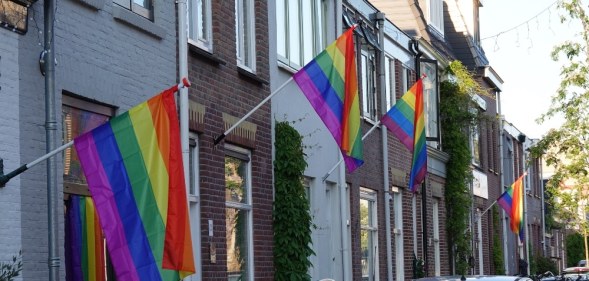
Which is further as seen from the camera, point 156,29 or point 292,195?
point 292,195

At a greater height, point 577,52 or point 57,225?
point 577,52

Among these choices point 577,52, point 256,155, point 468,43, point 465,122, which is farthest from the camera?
point 468,43

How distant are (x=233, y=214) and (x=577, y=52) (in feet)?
47.1

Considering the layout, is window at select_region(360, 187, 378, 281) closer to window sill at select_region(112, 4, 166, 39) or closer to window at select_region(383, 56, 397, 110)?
window at select_region(383, 56, 397, 110)

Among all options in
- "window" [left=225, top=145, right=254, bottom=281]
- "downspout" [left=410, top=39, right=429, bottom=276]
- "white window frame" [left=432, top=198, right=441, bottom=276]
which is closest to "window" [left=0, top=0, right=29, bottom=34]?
"window" [left=225, top=145, right=254, bottom=281]

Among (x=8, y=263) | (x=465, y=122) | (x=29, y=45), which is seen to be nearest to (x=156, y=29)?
(x=29, y=45)

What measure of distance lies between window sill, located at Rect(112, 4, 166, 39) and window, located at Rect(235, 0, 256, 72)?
11.5 ft

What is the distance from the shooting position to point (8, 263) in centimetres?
1088

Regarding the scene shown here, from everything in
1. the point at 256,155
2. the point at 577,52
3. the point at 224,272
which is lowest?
the point at 224,272

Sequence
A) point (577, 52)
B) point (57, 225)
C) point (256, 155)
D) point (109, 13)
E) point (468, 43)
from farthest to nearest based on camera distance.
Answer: point (468, 43) < point (577, 52) < point (256, 155) < point (109, 13) < point (57, 225)

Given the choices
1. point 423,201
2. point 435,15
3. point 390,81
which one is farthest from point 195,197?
point 435,15

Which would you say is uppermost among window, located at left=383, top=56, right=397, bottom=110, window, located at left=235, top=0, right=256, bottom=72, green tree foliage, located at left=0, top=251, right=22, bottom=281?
window, located at left=383, top=56, right=397, bottom=110

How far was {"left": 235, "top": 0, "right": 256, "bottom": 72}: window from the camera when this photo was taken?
18.0m

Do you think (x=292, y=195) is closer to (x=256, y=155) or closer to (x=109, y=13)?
(x=256, y=155)
